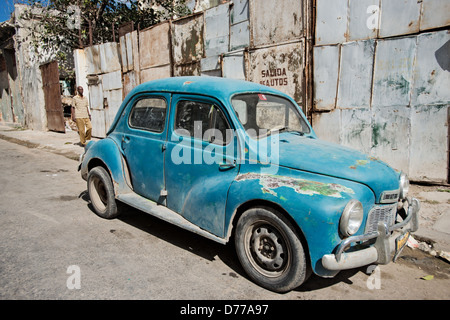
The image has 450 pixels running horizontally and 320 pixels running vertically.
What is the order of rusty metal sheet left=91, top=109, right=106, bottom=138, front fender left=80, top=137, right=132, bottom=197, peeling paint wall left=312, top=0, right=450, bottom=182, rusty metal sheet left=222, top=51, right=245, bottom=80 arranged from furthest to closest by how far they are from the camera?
rusty metal sheet left=91, top=109, right=106, bottom=138 < rusty metal sheet left=222, top=51, right=245, bottom=80 < peeling paint wall left=312, top=0, right=450, bottom=182 < front fender left=80, top=137, right=132, bottom=197

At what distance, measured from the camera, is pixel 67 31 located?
41.8 ft

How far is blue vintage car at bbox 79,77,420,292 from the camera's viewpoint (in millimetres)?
2457

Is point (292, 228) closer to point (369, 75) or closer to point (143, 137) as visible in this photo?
point (143, 137)

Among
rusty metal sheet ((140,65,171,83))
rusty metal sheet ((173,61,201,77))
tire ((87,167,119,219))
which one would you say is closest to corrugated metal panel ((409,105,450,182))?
tire ((87,167,119,219))

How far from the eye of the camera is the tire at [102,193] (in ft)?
13.6

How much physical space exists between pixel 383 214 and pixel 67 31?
44.8ft

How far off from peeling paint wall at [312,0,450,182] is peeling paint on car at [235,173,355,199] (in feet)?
11.9

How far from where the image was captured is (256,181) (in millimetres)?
2736

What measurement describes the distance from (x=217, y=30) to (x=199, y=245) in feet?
18.7

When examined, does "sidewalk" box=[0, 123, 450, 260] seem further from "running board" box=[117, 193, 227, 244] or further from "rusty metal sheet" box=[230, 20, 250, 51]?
"rusty metal sheet" box=[230, 20, 250, 51]

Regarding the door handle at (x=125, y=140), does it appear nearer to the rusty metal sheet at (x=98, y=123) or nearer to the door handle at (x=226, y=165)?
the door handle at (x=226, y=165)

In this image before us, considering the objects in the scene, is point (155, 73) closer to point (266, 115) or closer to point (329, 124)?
point (329, 124)

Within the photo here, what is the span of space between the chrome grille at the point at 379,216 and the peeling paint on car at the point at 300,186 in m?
0.30

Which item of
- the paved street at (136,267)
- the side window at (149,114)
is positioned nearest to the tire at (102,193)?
the paved street at (136,267)
